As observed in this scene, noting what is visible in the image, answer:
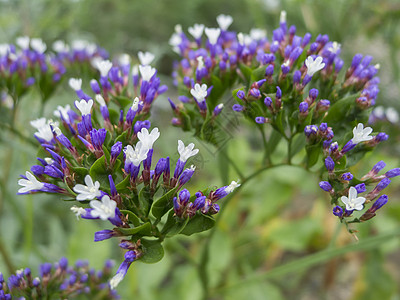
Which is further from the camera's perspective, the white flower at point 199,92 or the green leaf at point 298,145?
the green leaf at point 298,145

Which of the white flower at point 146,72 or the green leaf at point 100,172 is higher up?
the white flower at point 146,72

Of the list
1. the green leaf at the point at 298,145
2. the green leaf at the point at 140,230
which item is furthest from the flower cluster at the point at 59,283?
the green leaf at the point at 298,145

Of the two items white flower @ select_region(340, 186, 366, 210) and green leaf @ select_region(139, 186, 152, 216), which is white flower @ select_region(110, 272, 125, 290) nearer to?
green leaf @ select_region(139, 186, 152, 216)

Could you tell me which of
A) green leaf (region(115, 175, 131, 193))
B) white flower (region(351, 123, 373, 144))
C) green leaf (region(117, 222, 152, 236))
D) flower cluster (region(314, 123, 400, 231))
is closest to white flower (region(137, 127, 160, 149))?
green leaf (region(115, 175, 131, 193))

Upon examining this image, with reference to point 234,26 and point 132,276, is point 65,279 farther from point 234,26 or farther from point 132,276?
point 234,26

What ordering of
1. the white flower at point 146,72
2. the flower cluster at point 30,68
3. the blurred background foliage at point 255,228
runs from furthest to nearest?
the blurred background foliage at point 255,228 < the flower cluster at point 30,68 < the white flower at point 146,72

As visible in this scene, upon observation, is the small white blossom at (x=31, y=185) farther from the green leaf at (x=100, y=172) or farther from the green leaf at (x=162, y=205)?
the green leaf at (x=162, y=205)

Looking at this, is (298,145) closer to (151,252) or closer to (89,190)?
(151,252)
